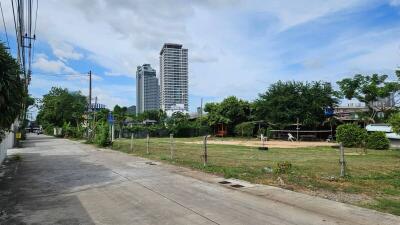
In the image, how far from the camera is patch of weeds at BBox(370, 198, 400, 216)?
8.08 m

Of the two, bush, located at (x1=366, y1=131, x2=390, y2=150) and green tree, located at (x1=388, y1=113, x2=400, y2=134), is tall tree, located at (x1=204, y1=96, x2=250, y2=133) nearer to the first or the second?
bush, located at (x1=366, y1=131, x2=390, y2=150)

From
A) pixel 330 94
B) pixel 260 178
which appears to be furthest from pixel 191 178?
pixel 330 94

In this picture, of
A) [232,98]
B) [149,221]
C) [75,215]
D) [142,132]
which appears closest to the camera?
[149,221]

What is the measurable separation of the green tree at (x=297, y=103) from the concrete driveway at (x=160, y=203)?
3505 cm

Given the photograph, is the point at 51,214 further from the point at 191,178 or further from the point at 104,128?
the point at 104,128

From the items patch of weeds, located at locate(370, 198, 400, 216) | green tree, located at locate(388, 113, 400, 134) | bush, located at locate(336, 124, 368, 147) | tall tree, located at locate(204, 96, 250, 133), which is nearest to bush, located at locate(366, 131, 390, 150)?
bush, located at locate(336, 124, 368, 147)

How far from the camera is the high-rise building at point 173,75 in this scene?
12156 cm

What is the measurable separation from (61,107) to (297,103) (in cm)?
4309

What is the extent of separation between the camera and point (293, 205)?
8.78m

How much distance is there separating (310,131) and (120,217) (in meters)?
40.8

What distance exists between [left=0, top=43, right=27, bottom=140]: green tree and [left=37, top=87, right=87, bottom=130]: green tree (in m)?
59.5

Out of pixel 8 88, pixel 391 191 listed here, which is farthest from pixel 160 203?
pixel 391 191

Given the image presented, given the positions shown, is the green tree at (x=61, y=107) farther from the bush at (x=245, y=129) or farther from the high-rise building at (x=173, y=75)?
the high-rise building at (x=173, y=75)

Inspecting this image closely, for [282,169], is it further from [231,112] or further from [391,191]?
[231,112]
